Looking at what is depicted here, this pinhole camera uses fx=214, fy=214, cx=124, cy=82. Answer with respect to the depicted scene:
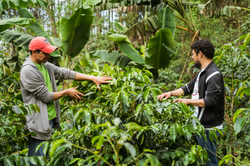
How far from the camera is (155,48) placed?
545 centimetres

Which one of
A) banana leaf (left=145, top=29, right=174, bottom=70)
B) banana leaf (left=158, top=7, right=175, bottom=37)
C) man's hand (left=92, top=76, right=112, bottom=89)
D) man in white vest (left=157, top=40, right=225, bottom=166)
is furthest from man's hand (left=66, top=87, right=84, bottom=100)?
banana leaf (left=158, top=7, right=175, bottom=37)

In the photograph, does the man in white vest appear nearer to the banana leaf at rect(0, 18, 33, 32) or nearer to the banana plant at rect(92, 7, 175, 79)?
the banana plant at rect(92, 7, 175, 79)

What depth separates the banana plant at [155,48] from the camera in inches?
209

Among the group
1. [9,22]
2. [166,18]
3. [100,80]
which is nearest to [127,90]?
[100,80]

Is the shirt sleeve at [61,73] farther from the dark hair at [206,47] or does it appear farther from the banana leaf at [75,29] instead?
the banana leaf at [75,29]

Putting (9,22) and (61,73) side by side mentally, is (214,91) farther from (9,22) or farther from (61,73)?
(9,22)

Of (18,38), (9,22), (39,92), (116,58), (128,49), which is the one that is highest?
(9,22)

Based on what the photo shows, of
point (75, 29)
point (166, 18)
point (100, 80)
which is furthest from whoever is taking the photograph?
point (166, 18)

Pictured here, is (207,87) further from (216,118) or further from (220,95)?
(216,118)

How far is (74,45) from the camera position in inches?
234

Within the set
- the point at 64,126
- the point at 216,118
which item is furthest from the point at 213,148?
the point at 64,126

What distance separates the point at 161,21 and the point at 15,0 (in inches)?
144

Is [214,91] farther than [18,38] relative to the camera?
No

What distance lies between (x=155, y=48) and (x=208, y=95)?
3.41 meters
